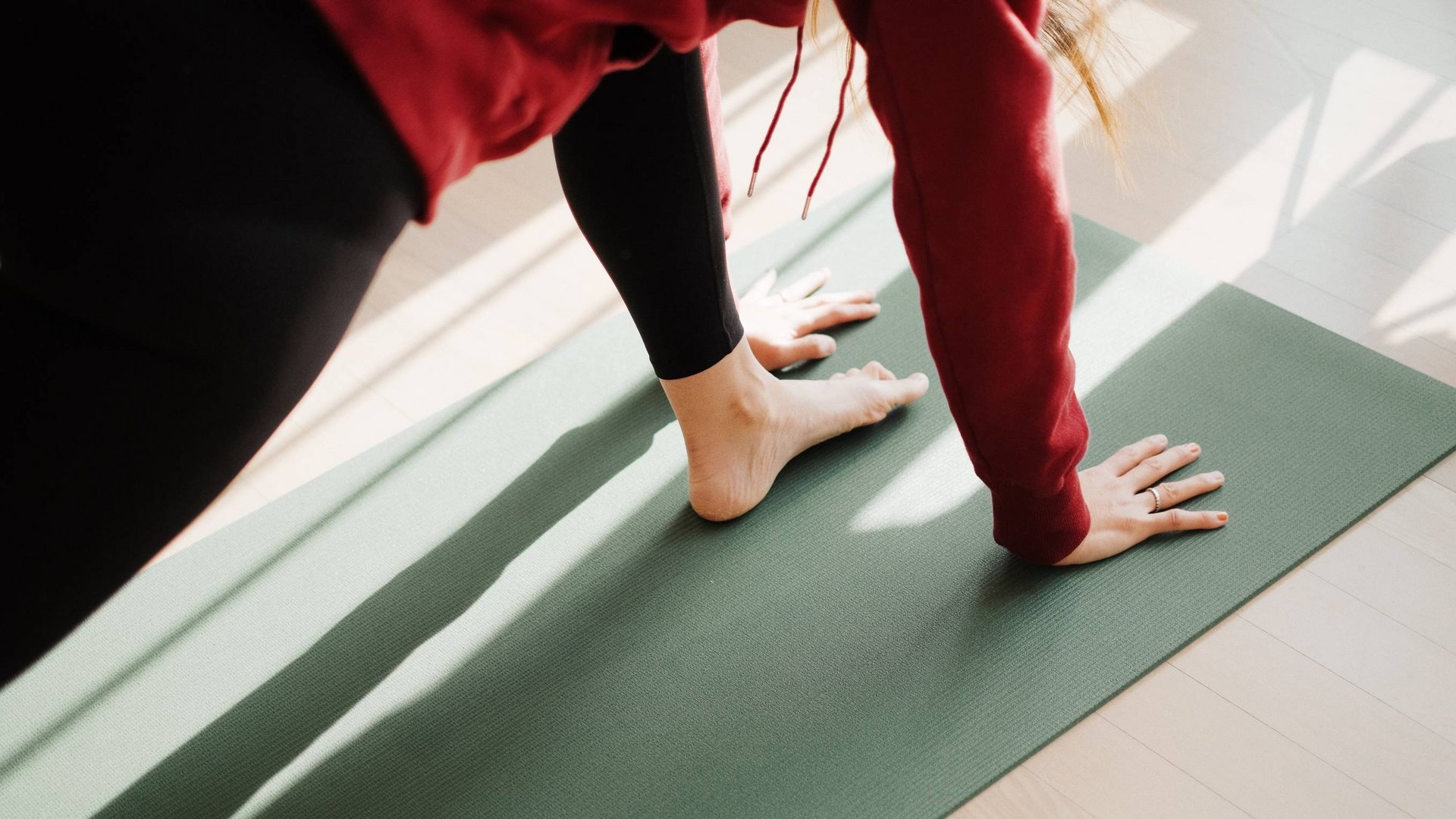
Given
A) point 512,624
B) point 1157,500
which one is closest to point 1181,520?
point 1157,500

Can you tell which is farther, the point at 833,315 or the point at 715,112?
the point at 833,315

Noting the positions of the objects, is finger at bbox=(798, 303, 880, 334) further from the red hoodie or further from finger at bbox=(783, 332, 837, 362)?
the red hoodie

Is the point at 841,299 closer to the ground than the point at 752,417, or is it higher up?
closer to the ground

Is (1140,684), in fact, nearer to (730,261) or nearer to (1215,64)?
(730,261)

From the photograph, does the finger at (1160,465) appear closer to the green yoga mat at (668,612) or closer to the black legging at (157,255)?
the green yoga mat at (668,612)

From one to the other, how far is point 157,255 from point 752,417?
864mm

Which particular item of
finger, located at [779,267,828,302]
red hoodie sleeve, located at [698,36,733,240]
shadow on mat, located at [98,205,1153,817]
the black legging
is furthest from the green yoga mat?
the black legging

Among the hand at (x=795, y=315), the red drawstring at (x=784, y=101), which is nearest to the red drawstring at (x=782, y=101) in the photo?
the red drawstring at (x=784, y=101)

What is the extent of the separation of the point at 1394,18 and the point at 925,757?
1.96 m

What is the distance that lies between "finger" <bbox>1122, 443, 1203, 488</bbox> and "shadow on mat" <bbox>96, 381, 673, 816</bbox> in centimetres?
61

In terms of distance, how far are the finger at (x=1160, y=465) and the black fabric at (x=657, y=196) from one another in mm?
523

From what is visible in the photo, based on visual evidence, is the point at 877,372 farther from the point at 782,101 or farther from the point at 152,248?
the point at 152,248

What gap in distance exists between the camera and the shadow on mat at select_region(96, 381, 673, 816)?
1189mm

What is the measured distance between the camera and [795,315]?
5.28 feet
